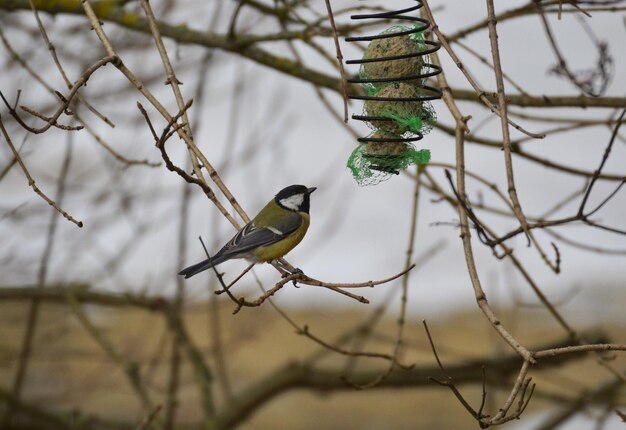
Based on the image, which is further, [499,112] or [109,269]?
[109,269]

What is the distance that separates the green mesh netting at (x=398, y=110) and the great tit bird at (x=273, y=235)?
665 millimetres

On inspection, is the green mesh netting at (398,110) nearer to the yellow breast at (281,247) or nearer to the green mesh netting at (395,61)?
the green mesh netting at (395,61)

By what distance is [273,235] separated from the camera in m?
3.22

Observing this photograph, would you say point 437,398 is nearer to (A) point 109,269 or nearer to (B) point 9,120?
(A) point 109,269

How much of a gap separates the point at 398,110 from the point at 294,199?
3.99ft

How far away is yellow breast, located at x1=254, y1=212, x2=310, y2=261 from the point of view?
3.15 m

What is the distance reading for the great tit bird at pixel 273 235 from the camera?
10.3 ft

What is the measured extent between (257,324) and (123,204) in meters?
1.24

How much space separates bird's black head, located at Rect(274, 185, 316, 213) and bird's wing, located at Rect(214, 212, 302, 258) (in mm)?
138

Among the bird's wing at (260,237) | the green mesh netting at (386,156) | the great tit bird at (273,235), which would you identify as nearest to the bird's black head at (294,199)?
the great tit bird at (273,235)

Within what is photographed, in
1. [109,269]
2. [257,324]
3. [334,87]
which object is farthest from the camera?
[257,324]

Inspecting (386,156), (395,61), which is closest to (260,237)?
(386,156)

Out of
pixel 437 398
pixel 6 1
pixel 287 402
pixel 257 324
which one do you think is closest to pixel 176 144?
pixel 287 402

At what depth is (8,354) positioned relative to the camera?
15.1 feet
